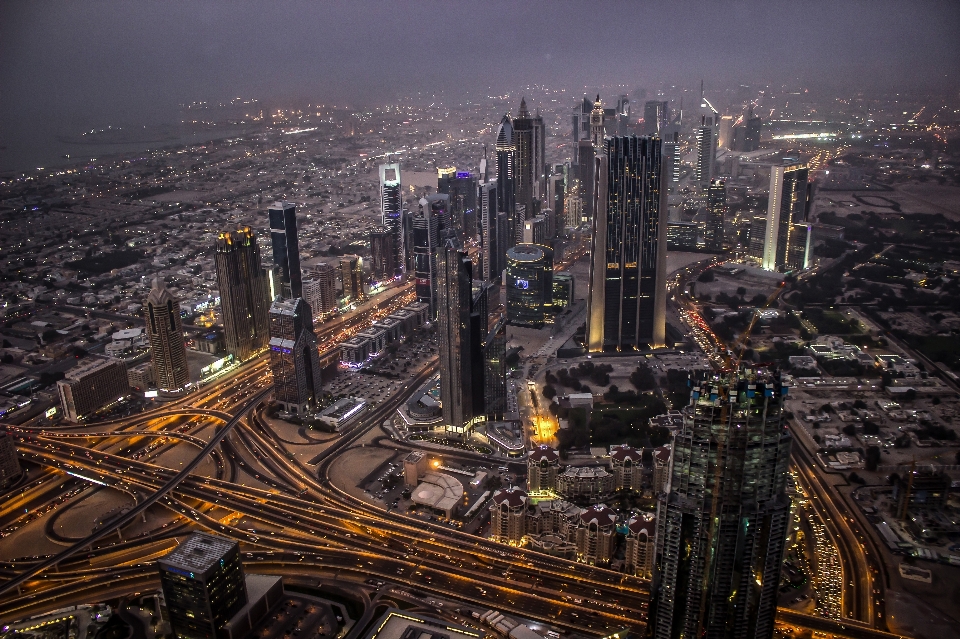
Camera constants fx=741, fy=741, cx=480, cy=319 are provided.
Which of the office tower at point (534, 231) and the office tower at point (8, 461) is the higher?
the office tower at point (534, 231)

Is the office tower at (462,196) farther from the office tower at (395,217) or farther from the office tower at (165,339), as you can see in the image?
the office tower at (165,339)

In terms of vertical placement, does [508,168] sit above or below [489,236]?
above

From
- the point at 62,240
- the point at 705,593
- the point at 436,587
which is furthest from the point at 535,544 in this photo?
the point at 62,240

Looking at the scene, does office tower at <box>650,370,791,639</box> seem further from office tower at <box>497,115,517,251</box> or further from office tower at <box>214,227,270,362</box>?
office tower at <box>497,115,517,251</box>

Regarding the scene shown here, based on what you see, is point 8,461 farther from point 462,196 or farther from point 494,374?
point 462,196

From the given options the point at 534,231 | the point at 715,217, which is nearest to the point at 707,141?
the point at 715,217

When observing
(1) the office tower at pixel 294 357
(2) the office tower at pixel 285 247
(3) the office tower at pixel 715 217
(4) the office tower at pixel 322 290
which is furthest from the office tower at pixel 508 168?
(1) the office tower at pixel 294 357
